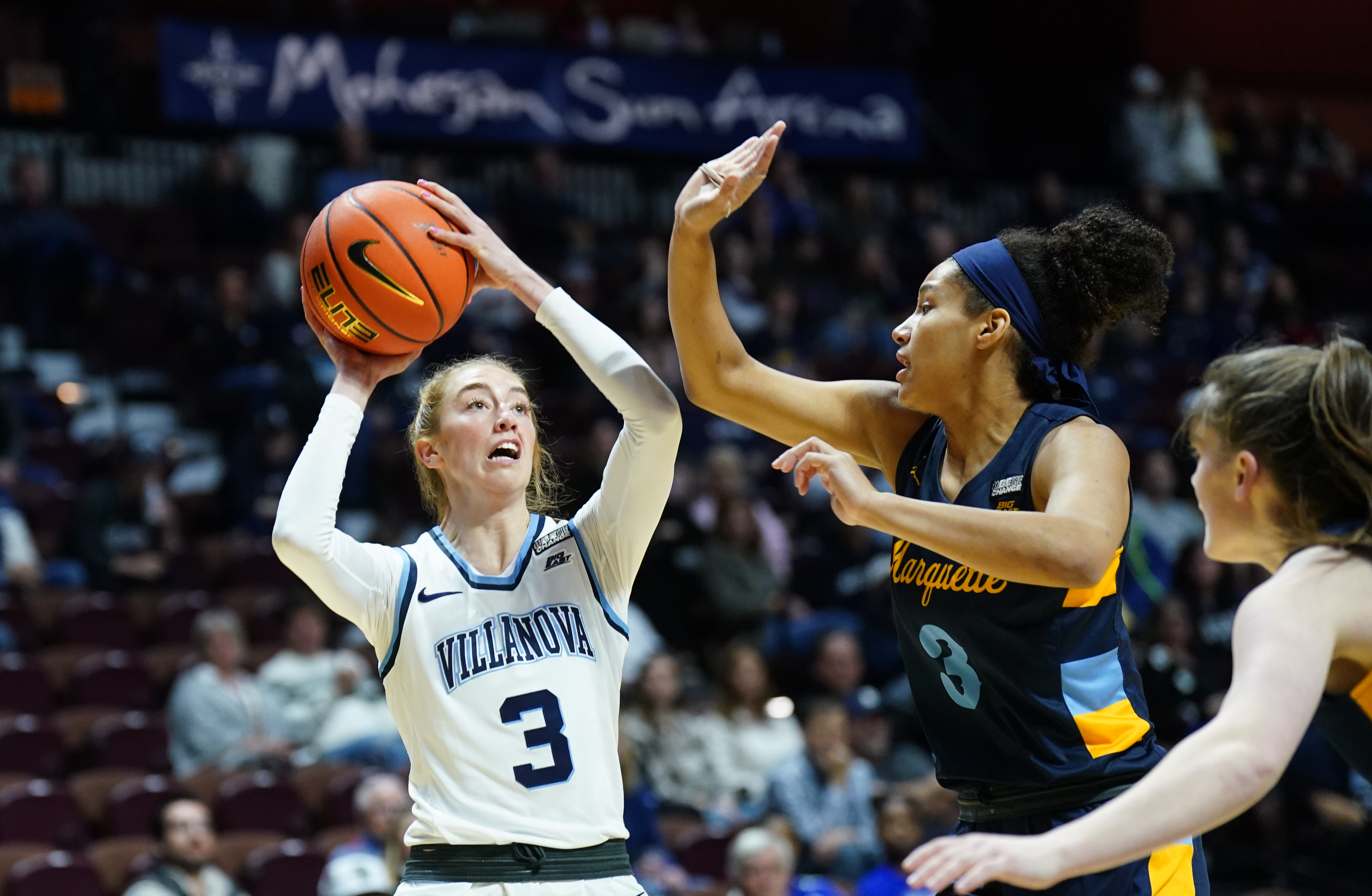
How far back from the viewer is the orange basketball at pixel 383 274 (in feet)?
11.1

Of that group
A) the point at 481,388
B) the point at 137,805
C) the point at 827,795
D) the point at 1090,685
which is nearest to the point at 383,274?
the point at 481,388

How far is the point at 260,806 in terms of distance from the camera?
271 inches

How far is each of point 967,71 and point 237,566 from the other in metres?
9.48

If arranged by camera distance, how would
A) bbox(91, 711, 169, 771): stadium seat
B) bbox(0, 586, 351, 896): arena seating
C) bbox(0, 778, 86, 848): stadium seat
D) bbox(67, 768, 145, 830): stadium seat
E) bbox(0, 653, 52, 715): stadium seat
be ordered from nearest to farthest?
bbox(0, 586, 351, 896): arena seating, bbox(0, 778, 86, 848): stadium seat, bbox(67, 768, 145, 830): stadium seat, bbox(91, 711, 169, 771): stadium seat, bbox(0, 653, 52, 715): stadium seat

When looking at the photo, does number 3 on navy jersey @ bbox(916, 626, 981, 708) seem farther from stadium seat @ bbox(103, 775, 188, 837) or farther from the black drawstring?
stadium seat @ bbox(103, 775, 188, 837)

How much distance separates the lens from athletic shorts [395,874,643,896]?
301cm

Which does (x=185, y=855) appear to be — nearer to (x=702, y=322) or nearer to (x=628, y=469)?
(x=628, y=469)

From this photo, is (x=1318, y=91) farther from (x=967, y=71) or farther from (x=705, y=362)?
(x=705, y=362)

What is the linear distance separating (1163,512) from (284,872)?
638 centimetres

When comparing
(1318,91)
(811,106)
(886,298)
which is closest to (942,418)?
(886,298)

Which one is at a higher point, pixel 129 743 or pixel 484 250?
pixel 484 250

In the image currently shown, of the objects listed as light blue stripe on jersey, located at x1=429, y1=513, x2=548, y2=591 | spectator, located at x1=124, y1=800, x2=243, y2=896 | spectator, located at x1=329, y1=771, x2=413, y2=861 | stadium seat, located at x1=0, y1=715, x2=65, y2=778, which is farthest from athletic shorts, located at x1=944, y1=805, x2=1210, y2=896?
stadium seat, located at x1=0, y1=715, x2=65, y2=778

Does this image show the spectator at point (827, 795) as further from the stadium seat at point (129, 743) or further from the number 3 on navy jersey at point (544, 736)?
the number 3 on navy jersey at point (544, 736)

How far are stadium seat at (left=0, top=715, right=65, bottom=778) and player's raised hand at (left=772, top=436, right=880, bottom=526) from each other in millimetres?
5396
